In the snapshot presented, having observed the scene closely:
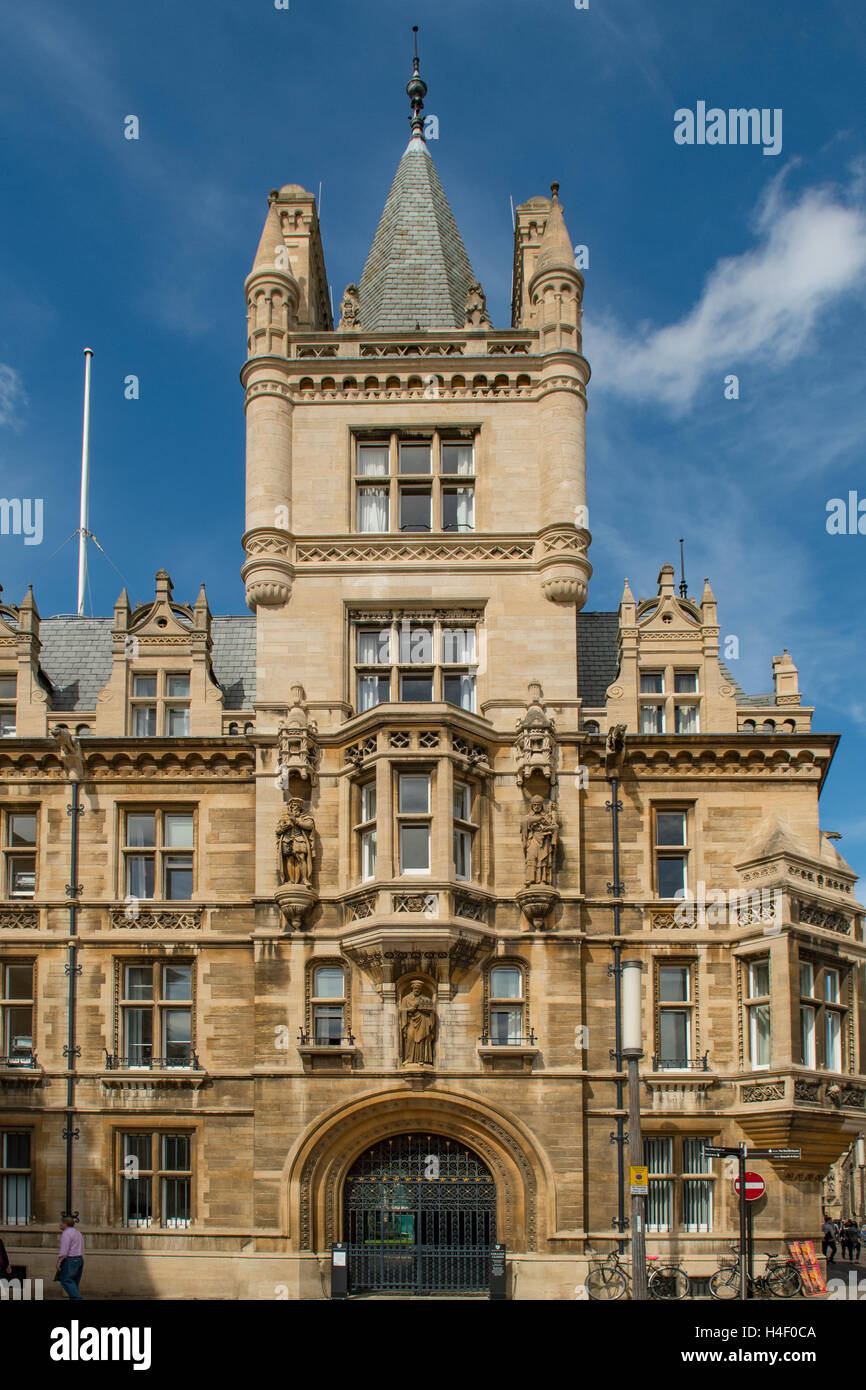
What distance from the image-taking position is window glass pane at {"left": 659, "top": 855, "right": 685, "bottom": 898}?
28.9 meters

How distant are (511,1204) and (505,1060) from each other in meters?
2.80

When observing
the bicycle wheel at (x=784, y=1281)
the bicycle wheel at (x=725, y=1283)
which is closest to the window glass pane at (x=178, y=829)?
the bicycle wheel at (x=725, y=1283)

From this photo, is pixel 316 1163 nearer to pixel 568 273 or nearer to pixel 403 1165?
pixel 403 1165

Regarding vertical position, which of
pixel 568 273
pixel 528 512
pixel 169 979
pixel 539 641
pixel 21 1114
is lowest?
pixel 21 1114

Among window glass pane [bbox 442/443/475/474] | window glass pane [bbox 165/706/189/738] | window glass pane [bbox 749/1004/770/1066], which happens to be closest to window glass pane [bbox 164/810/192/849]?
window glass pane [bbox 165/706/189/738]

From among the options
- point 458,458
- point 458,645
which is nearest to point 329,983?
point 458,645

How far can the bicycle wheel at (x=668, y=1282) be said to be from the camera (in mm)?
25984

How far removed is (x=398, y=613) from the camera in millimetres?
30000

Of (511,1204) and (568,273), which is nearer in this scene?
(511,1204)

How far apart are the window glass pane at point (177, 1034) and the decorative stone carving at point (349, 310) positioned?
16.0 meters

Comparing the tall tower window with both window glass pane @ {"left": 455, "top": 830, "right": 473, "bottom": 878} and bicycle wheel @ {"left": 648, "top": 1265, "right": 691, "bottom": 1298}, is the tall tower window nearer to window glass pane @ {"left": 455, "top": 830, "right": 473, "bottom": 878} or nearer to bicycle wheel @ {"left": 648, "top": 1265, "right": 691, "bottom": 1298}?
window glass pane @ {"left": 455, "top": 830, "right": 473, "bottom": 878}

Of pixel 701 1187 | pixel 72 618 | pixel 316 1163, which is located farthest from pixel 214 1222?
pixel 72 618

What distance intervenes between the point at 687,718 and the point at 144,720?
39.5 ft

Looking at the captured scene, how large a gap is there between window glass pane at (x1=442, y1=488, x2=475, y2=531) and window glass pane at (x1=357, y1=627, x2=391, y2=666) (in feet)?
9.35
